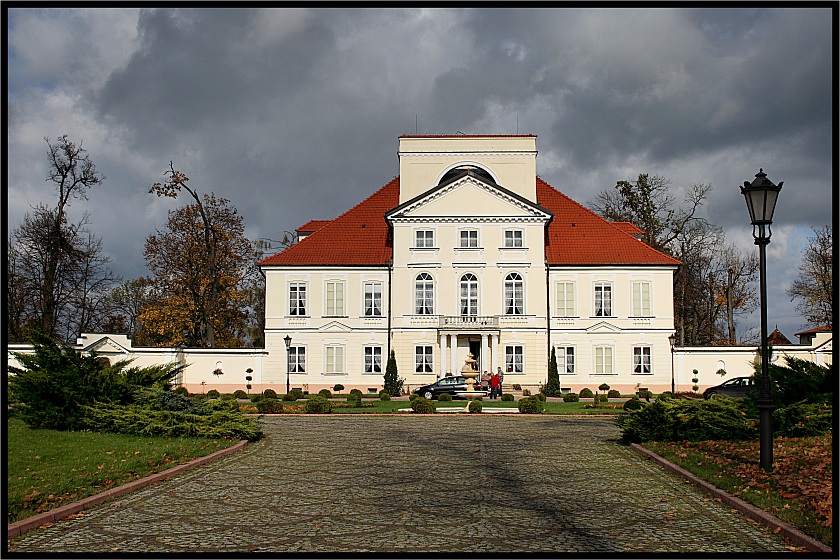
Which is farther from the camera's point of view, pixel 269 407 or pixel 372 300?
pixel 372 300

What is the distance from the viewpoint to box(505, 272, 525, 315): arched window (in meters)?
48.7

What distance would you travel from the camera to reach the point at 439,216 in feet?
160

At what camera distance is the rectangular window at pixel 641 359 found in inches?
1934

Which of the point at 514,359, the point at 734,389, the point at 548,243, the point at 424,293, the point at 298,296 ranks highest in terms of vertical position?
the point at 548,243

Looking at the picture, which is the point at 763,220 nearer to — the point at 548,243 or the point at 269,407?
the point at 269,407

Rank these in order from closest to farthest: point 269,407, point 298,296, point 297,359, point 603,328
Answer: point 269,407 < point 603,328 < point 297,359 < point 298,296

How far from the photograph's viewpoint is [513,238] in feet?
160

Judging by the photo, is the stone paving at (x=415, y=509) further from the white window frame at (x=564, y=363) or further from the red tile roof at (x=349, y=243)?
the red tile roof at (x=349, y=243)

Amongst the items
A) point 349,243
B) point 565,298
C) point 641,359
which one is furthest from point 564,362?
point 349,243

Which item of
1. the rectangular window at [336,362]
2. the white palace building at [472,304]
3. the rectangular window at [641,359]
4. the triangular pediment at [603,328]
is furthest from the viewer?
the rectangular window at [336,362]

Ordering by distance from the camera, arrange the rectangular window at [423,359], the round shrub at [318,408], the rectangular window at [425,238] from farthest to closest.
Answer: the rectangular window at [425,238] → the rectangular window at [423,359] → the round shrub at [318,408]

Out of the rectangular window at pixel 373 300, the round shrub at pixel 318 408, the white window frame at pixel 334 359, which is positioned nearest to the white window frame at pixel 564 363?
the rectangular window at pixel 373 300

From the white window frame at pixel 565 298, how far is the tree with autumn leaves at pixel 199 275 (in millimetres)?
20282

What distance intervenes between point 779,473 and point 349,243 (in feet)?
135
